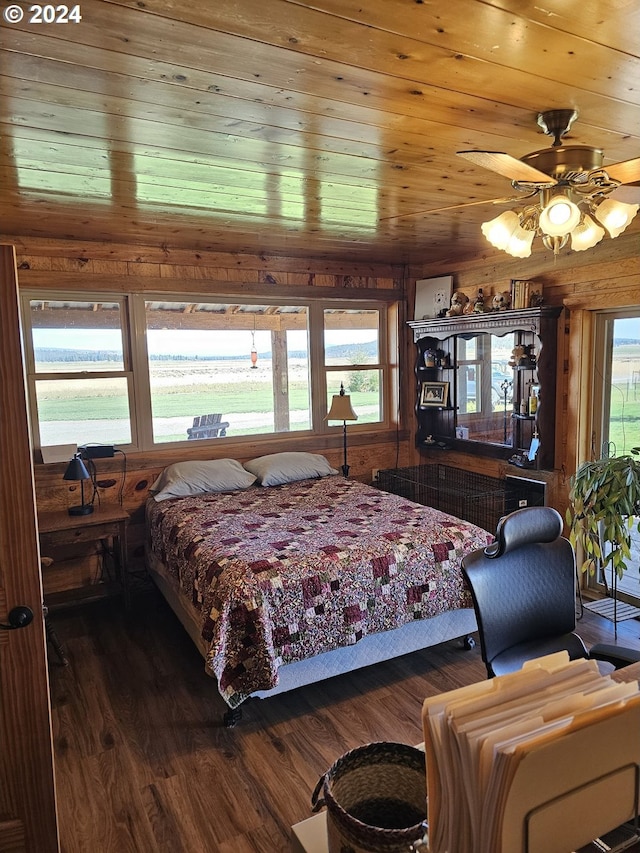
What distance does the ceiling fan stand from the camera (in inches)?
70.1

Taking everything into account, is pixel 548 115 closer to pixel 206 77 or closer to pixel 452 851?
pixel 206 77

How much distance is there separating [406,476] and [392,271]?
187 cm

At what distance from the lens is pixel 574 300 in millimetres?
3904

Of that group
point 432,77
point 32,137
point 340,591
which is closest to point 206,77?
point 432,77

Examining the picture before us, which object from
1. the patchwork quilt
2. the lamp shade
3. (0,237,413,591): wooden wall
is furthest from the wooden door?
(0,237,413,591): wooden wall

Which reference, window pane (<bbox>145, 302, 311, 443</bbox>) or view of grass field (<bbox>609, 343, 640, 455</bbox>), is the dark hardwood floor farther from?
window pane (<bbox>145, 302, 311, 443</bbox>)

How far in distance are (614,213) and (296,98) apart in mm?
1117

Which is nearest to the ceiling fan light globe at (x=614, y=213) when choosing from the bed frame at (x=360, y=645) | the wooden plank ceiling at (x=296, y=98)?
the wooden plank ceiling at (x=296, y=98)

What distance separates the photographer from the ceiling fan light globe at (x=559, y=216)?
5.82 feet

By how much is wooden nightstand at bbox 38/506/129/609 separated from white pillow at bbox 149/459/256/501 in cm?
33

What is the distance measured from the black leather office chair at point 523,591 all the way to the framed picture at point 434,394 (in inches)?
109

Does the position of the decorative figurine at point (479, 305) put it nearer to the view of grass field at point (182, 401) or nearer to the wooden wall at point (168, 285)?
the wooden wall at point (168, 285)

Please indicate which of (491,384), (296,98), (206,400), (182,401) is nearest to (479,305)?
(491,384)

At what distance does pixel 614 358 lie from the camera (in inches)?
152
